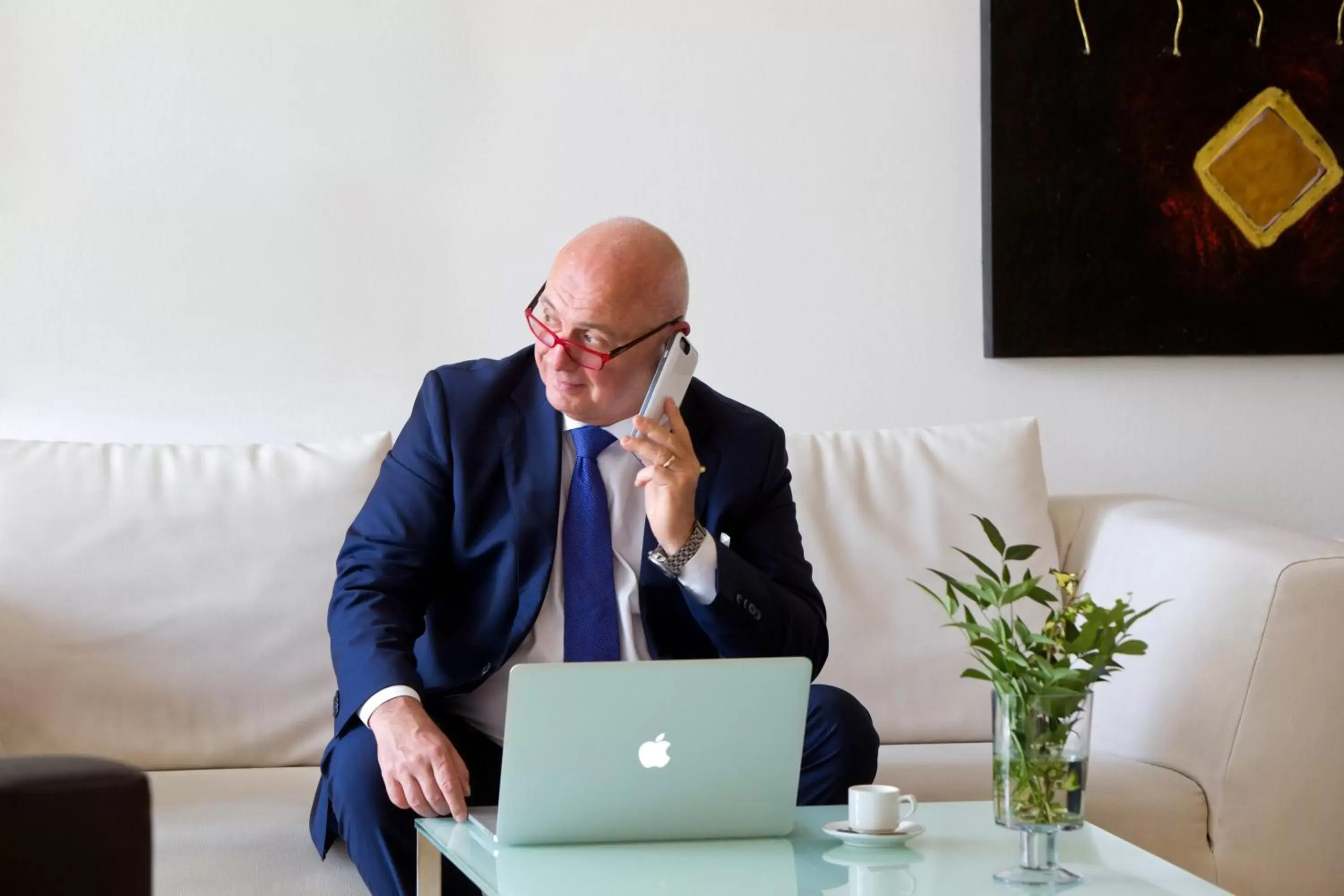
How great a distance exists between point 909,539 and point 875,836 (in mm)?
1155

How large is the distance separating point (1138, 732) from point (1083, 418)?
0.91 m

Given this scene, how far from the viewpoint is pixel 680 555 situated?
1.94 m

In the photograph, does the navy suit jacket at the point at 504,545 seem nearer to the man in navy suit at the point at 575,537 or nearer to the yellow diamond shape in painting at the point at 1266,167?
the man in navy suit at the point at 575,537

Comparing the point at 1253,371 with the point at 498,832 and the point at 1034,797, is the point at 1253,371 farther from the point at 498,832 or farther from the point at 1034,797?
the point at 498,832

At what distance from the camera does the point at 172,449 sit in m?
2.53

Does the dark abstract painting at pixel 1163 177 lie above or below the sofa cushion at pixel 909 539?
above

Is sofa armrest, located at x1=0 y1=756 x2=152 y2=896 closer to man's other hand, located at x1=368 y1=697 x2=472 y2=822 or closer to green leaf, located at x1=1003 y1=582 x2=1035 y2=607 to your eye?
man's other hand, located at x1=368 y1=697 x2=472 y2=822

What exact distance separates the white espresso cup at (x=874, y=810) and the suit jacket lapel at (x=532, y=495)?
600 millimetres

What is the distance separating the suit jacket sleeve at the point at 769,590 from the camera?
6.48ft

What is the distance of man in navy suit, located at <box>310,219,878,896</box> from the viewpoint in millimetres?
1952

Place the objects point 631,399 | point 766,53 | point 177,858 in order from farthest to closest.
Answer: point 766,53 < point 631,399 < point 177,858

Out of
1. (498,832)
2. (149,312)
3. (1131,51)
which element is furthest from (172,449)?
(1131,51)

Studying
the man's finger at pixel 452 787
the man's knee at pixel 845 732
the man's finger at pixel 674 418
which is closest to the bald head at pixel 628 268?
the man's finger at pixel 674 418

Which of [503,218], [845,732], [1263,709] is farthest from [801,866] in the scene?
[503,218]
